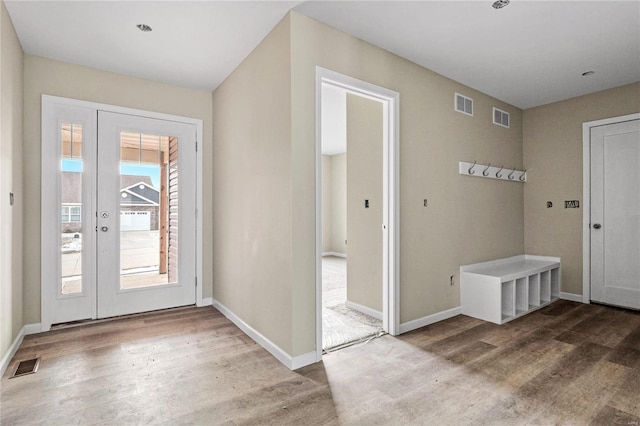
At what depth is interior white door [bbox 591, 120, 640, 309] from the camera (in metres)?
3.94

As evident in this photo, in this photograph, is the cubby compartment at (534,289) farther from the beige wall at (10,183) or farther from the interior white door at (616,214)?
the beige wall at (10,183)

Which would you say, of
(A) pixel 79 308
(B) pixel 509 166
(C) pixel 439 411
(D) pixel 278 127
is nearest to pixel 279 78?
(D) pixel 278 127

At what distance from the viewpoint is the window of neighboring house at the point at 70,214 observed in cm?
333

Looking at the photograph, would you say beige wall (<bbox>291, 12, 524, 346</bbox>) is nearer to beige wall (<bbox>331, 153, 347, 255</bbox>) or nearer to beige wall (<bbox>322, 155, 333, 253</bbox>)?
beige wall (<bbox>331, 153, 347, 255</bbox>)

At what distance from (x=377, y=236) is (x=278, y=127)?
5.26ft

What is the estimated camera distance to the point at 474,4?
2426 millimetres

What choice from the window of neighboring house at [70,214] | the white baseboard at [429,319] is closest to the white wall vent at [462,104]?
the white baseboard at [429,319]

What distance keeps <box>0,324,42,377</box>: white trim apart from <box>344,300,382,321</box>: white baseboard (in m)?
2.99

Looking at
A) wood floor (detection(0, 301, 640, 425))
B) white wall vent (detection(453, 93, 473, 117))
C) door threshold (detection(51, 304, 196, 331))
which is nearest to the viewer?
wood floor (detection(0, 301, 640, 425))

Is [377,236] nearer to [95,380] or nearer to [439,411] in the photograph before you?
[439,411]

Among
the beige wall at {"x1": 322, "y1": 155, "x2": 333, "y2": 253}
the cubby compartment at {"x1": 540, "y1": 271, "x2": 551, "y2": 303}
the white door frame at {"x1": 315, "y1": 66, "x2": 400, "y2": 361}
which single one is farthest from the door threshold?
the beige wall at {"x1": 322, "y1": 155, "x2": 333, "y2": 253}

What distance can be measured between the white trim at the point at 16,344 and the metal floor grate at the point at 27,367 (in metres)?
0.08

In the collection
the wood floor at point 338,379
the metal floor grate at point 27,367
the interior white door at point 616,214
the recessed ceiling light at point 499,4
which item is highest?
the recessed ceiling light at point 499,4

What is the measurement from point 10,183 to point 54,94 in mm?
1154
